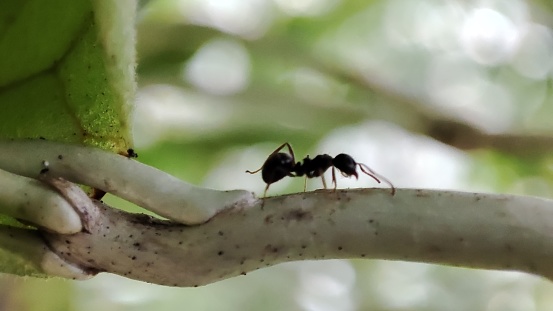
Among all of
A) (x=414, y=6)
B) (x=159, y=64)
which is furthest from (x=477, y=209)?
(x=414, y=6)

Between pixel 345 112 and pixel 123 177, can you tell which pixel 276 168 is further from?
pixel 345 112

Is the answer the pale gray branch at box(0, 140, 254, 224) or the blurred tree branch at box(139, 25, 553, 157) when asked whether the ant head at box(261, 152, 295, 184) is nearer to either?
the pale gray branch at box(0, 140, 254, 224)

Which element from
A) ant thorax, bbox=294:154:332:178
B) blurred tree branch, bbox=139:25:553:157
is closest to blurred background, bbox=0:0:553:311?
blurred tree branch, bbox=139:25:553:157

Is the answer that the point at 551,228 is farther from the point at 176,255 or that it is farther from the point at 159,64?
the point at 159,64

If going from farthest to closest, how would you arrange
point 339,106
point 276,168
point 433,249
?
point 339,106
point 276,168
point 433,249

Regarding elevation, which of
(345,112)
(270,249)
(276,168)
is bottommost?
(270,249)

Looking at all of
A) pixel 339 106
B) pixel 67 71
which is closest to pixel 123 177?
pixel 67 71
